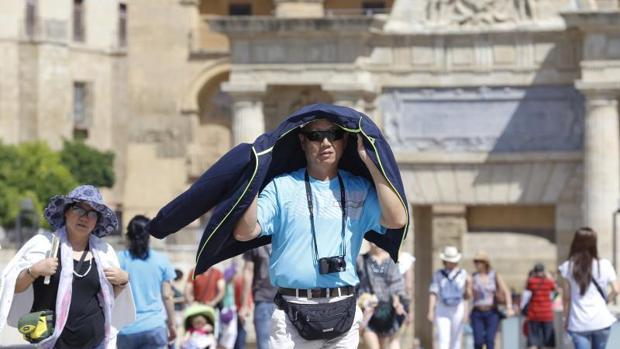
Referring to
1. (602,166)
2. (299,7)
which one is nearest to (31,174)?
(299,7)

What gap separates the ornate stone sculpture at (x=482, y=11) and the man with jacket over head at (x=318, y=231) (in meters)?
18.0

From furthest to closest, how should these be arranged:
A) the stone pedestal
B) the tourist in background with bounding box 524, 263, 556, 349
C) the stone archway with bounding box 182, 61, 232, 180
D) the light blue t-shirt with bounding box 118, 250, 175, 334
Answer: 1. the stone archway with bounding box 182, 61, 232, 180
2. the stone pedestal
3. the tourist in background with bounding box 524, 263, 556, 349
4. the light blue t-shirt with bounding box 118, 250, 175, 334

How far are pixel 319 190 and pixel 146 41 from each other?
55.9m

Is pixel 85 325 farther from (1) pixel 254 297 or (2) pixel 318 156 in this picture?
(1) pixel 254 297

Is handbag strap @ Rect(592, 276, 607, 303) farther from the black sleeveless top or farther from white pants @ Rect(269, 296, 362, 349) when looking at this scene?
white pants @ Rect(269, 296, 362, 349)

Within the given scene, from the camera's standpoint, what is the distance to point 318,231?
9727mm

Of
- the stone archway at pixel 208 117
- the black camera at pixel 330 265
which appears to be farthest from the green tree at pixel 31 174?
the black camera at pixel 330 265

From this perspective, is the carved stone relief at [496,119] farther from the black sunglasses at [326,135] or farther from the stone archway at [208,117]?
the stone archway at [208,117]

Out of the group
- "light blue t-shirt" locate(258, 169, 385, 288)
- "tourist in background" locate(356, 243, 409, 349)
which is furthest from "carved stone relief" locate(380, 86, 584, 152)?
"light blue t-shirt" locate(258, 169, 385, 288)

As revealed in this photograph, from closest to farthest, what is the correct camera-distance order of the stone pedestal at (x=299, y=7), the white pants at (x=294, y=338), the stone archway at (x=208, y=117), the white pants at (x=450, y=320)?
the white pants at (x=294, y=338) → the white pants at (x=450, y=320) → the stone pedestal at (x=299, y=7) → the stone archway at (x=208, y=117)

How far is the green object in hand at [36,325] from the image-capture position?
10.9 m

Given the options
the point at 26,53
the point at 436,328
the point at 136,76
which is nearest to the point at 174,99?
the point at 136,76

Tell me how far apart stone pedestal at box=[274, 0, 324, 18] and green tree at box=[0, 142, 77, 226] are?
70.8 ft

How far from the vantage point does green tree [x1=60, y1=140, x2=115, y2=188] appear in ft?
261
